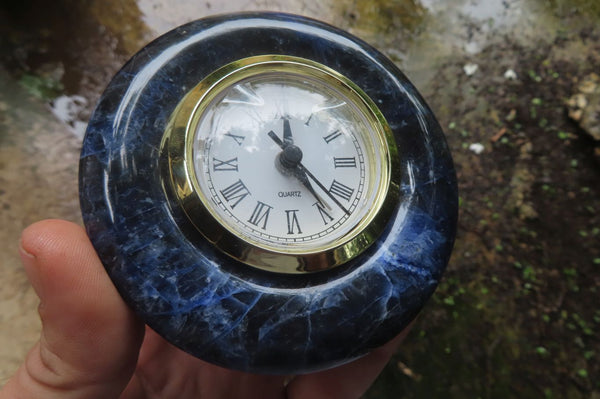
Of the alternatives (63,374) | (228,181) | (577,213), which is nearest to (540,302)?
(577,213)

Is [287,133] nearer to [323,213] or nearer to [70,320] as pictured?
[323,213]

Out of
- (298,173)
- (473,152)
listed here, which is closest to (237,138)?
(298,173)

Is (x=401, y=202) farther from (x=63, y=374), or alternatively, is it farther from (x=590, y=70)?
(x=590, y=70)

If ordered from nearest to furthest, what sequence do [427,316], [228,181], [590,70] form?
[228,181], [427,316], [590,70]

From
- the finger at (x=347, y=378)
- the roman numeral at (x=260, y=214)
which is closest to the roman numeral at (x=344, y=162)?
the roman numeral at (x=260, y=214)

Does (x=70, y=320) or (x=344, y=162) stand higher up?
(x=344, y=162)

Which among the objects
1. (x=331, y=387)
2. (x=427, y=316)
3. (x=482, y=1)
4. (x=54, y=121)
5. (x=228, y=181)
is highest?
(x=482, y=1)

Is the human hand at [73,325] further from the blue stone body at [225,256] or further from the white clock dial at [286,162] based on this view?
the white clock dial at [286,162]

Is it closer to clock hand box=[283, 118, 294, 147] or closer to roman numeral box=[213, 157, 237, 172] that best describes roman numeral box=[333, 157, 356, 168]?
clock hand box=[283, 118, 294, 147]
